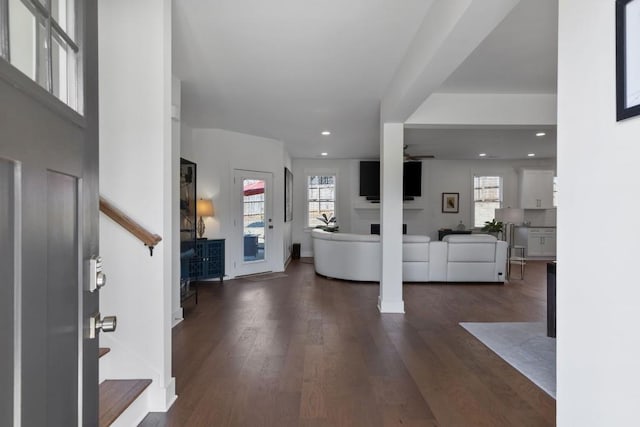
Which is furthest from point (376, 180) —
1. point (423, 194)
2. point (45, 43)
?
point (45, 43)

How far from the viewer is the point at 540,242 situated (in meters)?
8.50

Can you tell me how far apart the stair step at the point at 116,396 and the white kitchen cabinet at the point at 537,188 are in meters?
9.03

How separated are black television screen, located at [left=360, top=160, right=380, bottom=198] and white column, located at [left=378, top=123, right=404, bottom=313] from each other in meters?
4.71

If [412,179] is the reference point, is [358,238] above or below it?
below

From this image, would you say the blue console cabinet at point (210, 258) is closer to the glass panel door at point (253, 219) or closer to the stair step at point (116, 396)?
the glass panel door at point (253, 219)

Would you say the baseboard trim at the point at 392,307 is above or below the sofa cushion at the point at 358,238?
below

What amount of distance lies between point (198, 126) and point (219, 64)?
8.44ft

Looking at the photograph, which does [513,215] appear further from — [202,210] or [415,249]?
[202,210]

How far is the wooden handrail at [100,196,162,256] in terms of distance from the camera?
1876mm
